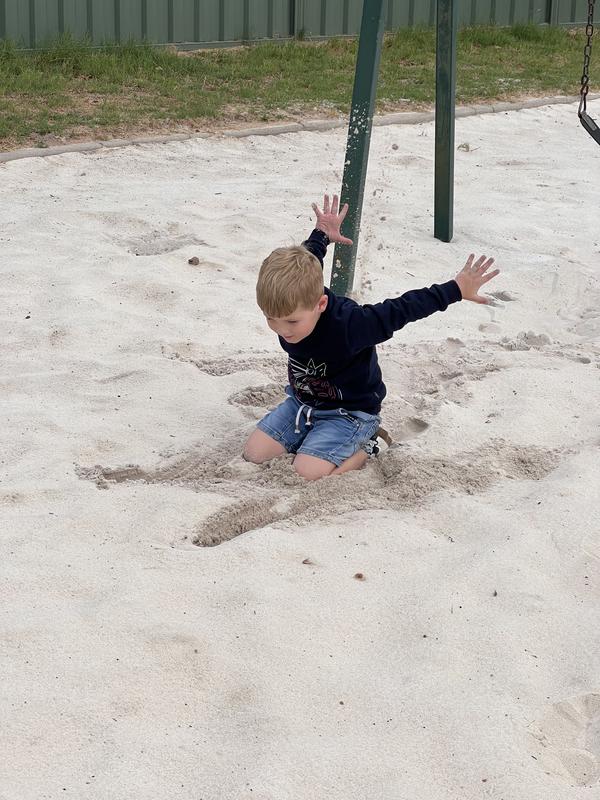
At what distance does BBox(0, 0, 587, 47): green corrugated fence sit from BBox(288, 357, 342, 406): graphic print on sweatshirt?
570 centimetres

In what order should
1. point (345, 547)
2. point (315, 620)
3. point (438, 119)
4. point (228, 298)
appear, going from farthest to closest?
point (438, 119) < point (228, 298) < point (345, 547) < point (315, 620)

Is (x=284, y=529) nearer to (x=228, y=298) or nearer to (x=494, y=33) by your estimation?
(x=228, y=298)

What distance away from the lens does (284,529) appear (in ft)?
9.14

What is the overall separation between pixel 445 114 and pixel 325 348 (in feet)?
7.70

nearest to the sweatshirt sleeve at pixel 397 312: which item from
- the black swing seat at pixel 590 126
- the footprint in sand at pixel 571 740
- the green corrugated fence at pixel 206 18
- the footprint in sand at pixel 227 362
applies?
the footprint in sand at pixel 227 362

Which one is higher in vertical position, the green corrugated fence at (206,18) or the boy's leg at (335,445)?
the green corrugated fence at (206,18)

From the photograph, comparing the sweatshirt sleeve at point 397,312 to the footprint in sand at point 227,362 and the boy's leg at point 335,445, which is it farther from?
the footprint in sand at point 227,362

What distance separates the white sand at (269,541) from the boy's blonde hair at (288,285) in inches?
19.2

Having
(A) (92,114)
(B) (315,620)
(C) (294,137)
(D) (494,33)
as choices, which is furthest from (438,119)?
(D) (494,33)

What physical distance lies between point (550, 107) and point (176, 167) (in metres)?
3.46

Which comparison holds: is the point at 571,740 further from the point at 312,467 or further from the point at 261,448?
the point at 261,448

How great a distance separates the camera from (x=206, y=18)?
9.12m

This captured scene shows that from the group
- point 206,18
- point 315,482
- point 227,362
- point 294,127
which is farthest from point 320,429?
point 206,18

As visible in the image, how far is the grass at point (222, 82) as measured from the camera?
6902 millimetres
